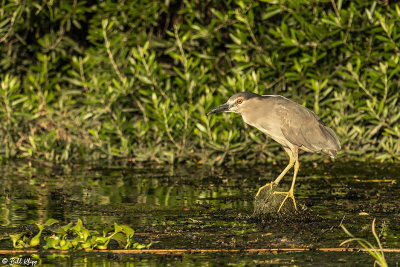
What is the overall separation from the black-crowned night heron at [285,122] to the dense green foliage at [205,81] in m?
3.19

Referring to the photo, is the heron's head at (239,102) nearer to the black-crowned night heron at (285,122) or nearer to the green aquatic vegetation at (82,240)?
the black-crowned night heron at (285,122)

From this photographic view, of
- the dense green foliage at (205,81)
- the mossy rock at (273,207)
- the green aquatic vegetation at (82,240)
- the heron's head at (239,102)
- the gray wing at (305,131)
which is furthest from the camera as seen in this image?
the dense green foliage at (205,81)

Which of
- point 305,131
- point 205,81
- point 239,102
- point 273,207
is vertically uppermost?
point 239,102

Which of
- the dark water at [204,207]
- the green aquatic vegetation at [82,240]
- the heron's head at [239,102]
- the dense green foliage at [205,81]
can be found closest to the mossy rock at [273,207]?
the dark water at [204,207]

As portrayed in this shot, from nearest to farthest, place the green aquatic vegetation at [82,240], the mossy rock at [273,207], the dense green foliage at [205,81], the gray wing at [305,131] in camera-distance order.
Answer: the green aquatic vegetation at [82,240], the mossy rock at [273,207], the gray wing at [305,131], the dense green foliage at [205,81]

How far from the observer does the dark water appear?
6.18 metres

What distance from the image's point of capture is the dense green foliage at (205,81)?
12578 mm

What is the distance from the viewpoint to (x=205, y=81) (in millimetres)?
14109

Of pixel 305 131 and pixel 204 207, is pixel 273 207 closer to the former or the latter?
pixel 204 207

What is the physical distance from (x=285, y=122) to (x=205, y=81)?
5.63m

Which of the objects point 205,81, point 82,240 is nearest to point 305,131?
point 82,240

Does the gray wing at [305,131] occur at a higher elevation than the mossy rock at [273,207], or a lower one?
higher

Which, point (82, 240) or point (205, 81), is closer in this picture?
point (82, 240)

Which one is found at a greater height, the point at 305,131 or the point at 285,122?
the point at 285,122
